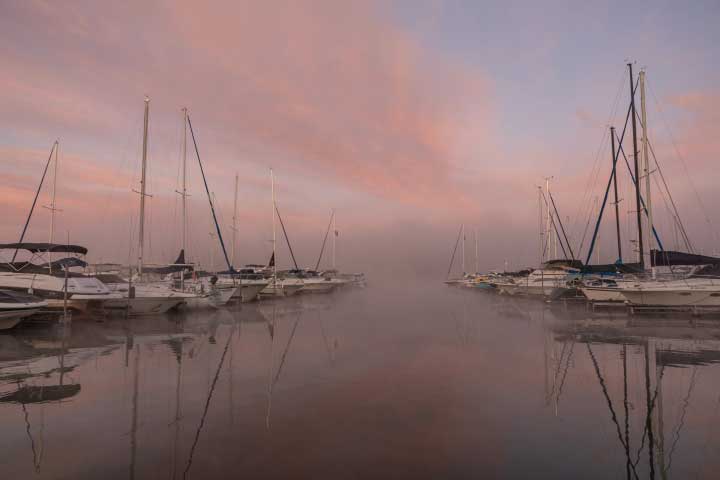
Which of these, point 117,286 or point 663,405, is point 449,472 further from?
point 117,286

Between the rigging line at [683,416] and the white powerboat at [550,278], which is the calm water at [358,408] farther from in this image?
the white powerboat at [550,278]

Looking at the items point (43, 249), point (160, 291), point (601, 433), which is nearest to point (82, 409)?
point (601, 433)

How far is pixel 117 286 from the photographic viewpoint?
28.0 metres

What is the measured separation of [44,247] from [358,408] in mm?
28074

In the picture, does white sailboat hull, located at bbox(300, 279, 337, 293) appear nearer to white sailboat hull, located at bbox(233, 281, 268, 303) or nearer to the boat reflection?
white sailboat hull, located at bbox(233, 281, 268, 303)

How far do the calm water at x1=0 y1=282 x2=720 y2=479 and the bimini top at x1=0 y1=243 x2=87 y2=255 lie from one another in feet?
37.0

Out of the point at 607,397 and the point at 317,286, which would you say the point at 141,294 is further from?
the point at 317,286

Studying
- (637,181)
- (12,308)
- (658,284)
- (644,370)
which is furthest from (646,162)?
(12,308)

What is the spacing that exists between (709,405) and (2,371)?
1941cm

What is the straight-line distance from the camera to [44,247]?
1081 inches

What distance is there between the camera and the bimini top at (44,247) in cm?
2703

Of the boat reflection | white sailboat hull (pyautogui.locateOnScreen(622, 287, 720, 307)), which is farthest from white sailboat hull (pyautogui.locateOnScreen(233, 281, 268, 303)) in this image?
white sailboat hull (pyautogui.locateOnScreen(622, 287, 720, 307))

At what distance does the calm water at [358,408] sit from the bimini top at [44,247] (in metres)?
11.3

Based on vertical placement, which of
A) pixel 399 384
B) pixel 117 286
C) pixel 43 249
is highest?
pixel 43 249
